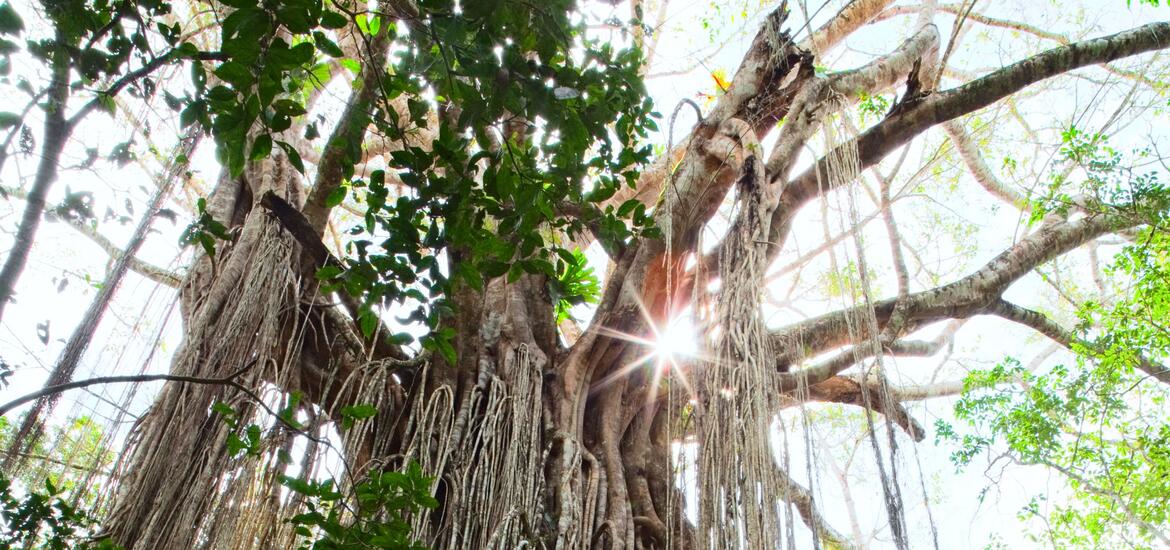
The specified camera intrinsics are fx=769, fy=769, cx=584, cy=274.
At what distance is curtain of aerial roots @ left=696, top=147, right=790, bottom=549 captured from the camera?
152cm

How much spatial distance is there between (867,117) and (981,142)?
1.50 meters

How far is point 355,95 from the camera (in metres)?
2.40

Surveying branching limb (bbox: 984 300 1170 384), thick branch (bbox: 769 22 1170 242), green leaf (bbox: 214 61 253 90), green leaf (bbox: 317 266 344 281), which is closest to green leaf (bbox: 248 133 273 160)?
green leaf (bbox: 214 61 253 90)

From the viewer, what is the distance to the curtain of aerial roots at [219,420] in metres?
1.91

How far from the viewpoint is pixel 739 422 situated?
1.65 m

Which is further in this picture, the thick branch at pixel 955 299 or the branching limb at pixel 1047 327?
the branching limb at pixel 1047 327

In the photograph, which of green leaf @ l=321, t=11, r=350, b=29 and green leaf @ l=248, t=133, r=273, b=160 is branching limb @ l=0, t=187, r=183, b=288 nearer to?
green leaf @ l=248, t=133, r=273, b=160

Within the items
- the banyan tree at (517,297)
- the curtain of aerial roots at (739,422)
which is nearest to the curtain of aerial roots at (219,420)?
the banyan tree at (517,297)

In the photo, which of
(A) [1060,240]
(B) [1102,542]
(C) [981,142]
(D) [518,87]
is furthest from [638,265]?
(C) [981,142]

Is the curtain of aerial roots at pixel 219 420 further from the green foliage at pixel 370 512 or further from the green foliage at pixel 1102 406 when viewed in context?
the green foliage at pixel 1102 406

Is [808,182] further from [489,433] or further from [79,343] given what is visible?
[79,343]

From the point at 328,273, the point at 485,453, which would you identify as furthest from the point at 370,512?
the point at 485,453

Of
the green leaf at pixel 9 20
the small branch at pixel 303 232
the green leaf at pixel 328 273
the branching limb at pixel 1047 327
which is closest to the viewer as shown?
the green leaf at pixel 9 20

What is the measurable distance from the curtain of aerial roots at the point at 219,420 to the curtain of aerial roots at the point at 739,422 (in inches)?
41.1
